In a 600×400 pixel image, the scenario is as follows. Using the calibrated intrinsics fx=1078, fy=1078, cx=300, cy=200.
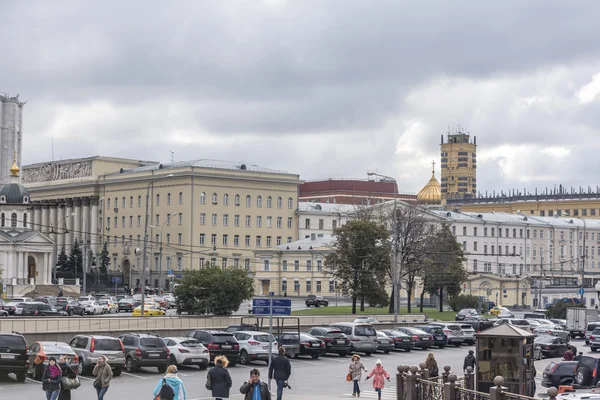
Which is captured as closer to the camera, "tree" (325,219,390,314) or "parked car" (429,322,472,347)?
"parked car" (429,322,472,347)

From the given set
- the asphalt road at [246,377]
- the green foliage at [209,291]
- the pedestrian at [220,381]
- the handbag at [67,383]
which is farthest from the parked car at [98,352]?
the green foliage at [209,291]

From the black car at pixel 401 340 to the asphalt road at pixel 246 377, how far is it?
4.21m

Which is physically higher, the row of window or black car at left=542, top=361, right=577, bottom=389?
the row of window

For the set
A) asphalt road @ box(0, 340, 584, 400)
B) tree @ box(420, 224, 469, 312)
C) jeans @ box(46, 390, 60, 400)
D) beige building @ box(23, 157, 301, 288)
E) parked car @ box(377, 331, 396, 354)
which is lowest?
asphalt road @ box(0, 340, 584, 400)

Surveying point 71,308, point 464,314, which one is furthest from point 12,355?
point 464,314

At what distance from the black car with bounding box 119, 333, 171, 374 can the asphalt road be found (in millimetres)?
420

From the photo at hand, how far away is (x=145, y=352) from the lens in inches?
1586

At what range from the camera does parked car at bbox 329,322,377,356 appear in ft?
169

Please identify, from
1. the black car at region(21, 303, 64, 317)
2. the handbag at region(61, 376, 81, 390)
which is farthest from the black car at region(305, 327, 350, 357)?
the black car at region(21, 303, 64, 317)

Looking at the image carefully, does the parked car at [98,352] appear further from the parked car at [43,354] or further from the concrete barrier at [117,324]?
the concrete barrier at [117,324]

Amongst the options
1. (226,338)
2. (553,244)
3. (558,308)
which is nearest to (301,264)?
(558,308)

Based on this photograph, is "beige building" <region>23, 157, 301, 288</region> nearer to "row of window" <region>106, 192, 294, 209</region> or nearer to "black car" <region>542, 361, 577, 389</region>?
"row of window" <region>106, 192, 294, 209</region>

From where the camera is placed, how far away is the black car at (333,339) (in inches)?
1975

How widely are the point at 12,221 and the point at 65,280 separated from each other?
11.1 meters
